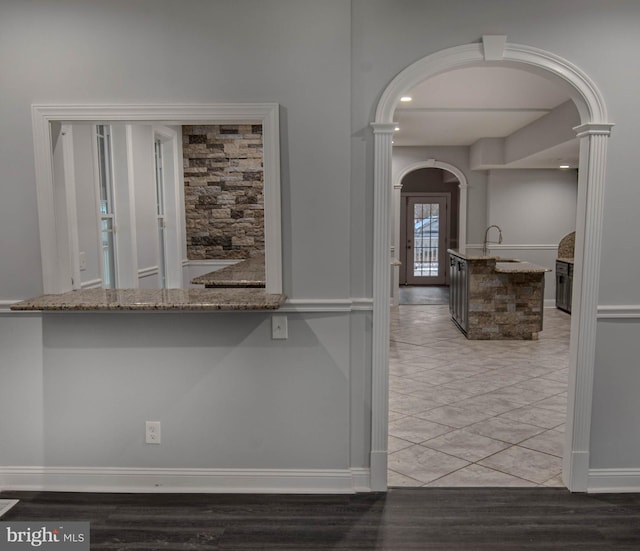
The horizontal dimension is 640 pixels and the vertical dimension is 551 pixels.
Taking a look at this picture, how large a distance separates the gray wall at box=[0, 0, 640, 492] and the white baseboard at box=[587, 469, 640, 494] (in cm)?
5

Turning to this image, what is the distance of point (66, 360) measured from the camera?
286 centimetres

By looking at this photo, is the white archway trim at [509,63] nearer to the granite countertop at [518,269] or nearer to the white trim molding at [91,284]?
the white trim molding at [91,284]

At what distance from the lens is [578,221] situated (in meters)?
2.84

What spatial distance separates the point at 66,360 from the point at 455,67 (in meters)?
2.57

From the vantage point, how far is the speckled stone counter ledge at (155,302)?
8.21ft

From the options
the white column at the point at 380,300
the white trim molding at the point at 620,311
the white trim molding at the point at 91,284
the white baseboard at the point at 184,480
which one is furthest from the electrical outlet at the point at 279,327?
the white trim molding at the point at 91,284

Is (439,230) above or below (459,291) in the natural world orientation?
above

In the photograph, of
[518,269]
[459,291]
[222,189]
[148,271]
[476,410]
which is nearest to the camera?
[476,410]

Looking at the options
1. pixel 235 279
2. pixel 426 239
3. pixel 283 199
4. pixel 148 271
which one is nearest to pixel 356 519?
pixel 283 199

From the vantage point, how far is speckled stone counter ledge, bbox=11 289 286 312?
2.50 meters

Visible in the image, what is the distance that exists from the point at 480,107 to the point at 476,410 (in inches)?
135

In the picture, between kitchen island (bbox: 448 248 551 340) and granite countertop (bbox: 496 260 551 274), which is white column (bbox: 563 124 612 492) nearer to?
granite countertop (bbox: 496 260 551 274)

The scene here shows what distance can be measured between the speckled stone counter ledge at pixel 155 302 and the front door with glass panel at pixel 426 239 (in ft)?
32.8

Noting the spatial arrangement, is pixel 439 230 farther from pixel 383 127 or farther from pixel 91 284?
pixel 383 127
